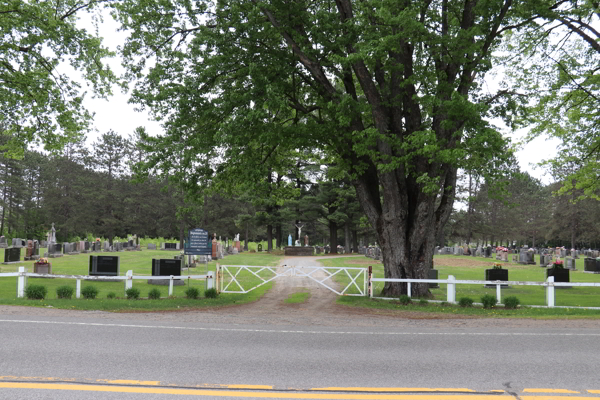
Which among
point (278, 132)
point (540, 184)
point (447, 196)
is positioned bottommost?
point (447, 196)

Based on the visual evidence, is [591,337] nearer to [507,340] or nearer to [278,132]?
[507,340]

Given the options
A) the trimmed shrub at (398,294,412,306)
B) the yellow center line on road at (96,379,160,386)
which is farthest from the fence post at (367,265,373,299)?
the yellow center line on road at (96,379,160,386)

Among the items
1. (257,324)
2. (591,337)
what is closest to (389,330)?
(257,324)

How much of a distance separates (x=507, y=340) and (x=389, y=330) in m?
2.36

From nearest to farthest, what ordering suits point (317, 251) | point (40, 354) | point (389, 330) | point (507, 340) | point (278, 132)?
1. point (40, 354)
2. point (507, 340)
3. point (389, 330)
4. point (278, 132)
5. point (317, 251)

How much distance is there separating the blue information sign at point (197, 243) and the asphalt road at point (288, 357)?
7.54 metres

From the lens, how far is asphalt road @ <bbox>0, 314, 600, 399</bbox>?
5457mm

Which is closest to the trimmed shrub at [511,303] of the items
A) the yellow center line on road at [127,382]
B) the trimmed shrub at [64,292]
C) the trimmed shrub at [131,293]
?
the trimmed shrub at [131,293]

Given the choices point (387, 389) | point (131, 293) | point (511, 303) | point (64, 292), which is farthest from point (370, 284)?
point (387, 389)

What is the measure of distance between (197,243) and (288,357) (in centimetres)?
1136

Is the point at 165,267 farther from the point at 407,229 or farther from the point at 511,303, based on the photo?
the point at 511,303

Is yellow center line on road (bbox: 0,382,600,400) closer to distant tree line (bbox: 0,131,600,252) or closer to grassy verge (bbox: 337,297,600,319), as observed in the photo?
grassy verge (bbox: 337,297,600,319)

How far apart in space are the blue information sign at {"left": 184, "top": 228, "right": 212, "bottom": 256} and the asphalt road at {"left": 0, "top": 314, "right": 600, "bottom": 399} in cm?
754

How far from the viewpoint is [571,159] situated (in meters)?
21.6
